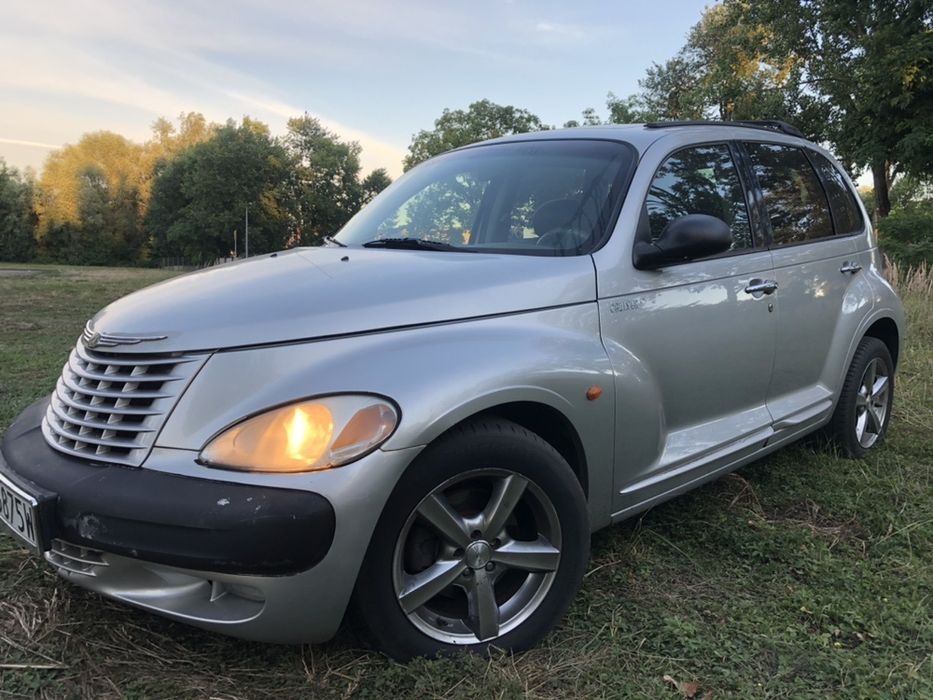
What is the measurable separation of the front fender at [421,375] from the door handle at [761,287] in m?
1.10

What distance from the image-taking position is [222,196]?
54.5 metres

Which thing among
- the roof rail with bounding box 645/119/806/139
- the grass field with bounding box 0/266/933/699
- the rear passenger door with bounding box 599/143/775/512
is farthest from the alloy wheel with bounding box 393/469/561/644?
the roof rail with bounding box 645/119/806/139

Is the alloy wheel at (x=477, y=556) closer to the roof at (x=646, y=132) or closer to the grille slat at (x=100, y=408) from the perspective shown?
the grille slat at (x=100, y=408)

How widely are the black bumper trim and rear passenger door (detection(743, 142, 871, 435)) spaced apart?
92.6 inches

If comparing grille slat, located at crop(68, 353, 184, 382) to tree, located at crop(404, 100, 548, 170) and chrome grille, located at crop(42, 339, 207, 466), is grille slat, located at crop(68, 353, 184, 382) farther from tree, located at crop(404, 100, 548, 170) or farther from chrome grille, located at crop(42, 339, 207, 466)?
tree, located at crop(404, 100, 548, 170)

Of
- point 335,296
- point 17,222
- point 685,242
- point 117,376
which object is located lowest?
point 17,222

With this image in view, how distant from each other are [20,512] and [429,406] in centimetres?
116

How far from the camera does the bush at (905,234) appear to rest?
56.3ft

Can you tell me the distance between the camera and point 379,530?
1.88 meters

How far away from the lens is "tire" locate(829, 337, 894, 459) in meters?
3.88

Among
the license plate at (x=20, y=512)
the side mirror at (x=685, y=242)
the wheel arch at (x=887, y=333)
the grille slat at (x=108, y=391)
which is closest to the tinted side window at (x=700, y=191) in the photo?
the side mirror at (x=685, y=242)

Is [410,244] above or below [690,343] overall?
above

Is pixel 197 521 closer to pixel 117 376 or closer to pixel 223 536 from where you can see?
pixel 223 536

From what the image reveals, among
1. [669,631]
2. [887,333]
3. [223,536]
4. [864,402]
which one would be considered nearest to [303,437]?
[223,536]
